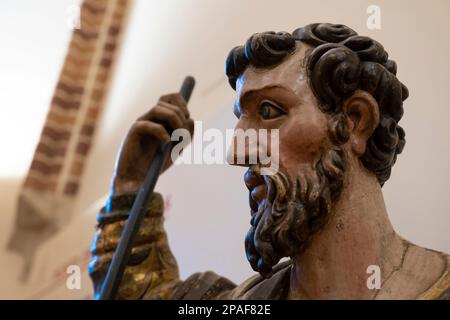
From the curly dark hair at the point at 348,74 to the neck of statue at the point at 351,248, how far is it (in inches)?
2.0

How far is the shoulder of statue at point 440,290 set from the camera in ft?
3.53

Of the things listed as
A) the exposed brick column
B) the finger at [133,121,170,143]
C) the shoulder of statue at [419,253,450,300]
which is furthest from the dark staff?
the exposed brick column

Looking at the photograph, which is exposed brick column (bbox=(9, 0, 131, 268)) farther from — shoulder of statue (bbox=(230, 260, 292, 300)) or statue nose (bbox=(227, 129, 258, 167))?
statue nose (bbox=(227, 129, 258, 167))

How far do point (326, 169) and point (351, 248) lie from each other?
12cm

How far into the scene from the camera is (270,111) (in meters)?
1.22

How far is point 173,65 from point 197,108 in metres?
0.57

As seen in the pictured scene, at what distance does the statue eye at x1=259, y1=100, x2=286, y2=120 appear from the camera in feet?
3.99

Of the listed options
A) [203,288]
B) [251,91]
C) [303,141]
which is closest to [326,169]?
[303,141]

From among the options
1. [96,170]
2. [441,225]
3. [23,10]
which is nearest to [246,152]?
[441,225]

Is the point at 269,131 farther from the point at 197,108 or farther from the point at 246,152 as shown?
the point at 197,108

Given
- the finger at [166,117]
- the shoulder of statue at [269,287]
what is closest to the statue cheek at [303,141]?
the shoulder of statue at [269,287]

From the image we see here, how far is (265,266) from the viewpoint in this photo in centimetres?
117

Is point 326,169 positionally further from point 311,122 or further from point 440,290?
point 440,290

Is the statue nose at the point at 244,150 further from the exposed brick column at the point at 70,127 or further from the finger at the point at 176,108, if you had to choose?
the exposed brick column at the point at 70,127
